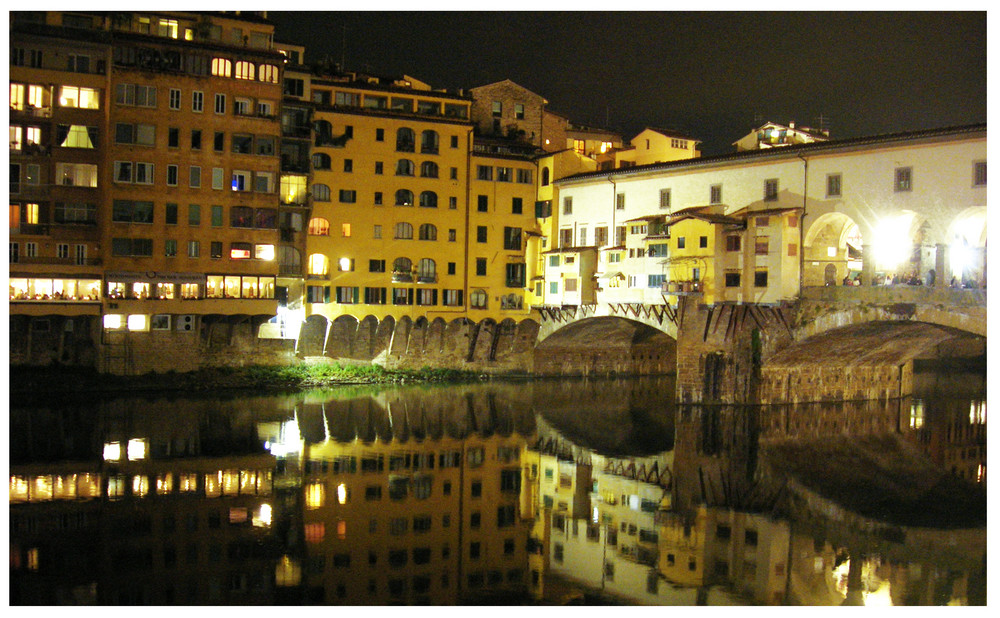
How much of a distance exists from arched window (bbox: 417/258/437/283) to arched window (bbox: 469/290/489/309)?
89.7 inches

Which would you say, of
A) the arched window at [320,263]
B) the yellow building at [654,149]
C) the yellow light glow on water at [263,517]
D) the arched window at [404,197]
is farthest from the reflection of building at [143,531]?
the yellow building at [654,149]

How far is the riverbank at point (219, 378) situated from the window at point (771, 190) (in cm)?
1676

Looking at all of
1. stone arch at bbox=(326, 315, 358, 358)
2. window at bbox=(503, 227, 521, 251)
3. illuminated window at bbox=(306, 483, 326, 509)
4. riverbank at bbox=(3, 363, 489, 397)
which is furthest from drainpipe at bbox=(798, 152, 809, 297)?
illuminated window at bbox=(306, 483, 326, 509)

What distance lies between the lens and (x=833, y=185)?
1414 inches

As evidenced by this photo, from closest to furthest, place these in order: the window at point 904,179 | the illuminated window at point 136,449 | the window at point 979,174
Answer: the illuminated window at point 136,449, the window at point 979,174, the window at point 904,179

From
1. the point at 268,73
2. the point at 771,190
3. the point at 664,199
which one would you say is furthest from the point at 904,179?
the point at 268,73

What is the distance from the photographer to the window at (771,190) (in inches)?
1478

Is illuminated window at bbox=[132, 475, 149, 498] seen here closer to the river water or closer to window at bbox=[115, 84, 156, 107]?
the river water

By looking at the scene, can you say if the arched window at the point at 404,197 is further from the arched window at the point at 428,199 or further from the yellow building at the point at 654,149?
the yellow building at the point at 654,149

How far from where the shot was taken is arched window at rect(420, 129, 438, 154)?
46562mm

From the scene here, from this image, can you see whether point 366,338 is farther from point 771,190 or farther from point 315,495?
point 315,495

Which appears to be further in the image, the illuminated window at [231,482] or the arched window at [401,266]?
the arched window at [401,266]

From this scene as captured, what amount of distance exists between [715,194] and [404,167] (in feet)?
49.5

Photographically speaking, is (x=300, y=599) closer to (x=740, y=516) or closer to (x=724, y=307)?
(x=740, y=516)
